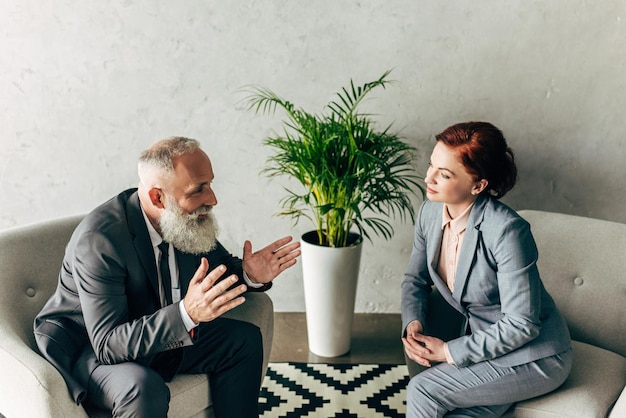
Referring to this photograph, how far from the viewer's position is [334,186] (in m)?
2.66

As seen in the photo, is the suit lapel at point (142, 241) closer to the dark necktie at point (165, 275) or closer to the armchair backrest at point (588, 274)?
the dark necktie at point (165, 275)

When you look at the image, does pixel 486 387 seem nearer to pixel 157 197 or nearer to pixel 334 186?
pixel 334 186

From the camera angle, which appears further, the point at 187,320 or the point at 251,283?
the point at 251,283

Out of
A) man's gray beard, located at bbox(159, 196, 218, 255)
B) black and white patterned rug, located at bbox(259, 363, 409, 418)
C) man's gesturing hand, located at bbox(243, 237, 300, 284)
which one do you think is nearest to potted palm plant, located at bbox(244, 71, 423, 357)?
black and white patterned rug, located at bbox(259, 363, 409, 418)

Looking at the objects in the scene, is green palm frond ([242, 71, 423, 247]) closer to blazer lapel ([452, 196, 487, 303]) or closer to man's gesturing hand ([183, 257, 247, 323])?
blazer lapel ([452, 196, 487, 303])

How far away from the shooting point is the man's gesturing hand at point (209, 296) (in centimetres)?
186

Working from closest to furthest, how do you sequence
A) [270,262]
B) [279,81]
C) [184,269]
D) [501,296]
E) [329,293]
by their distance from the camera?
[501,296], [184,269], [270,262], [329,293], [279,81]

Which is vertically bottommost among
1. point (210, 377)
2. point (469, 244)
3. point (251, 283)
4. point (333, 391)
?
point (333, 391)

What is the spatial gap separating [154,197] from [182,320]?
1.44 feet

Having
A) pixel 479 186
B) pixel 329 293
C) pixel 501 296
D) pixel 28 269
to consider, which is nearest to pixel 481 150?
pixel 479 186

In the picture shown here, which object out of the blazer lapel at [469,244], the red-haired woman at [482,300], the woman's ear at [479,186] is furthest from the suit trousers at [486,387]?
the woman's ear at [479,186]

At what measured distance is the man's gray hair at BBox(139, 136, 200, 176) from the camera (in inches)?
79.2

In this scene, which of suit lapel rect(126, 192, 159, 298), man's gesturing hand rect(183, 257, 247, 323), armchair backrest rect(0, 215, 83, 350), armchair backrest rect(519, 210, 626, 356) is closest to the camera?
man's gesturing hand rect(183, 257, 247, 323)

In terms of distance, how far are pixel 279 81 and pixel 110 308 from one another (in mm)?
1485
